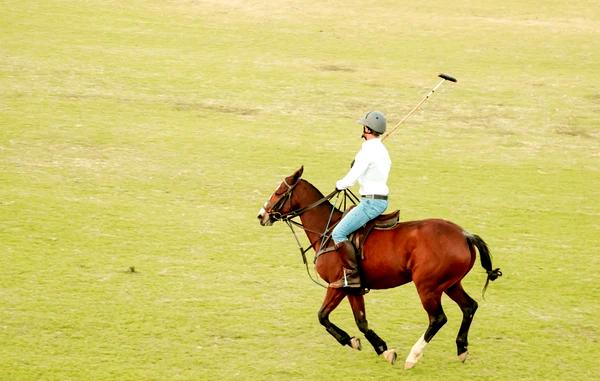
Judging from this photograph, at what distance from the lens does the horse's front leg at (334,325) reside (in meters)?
11.6

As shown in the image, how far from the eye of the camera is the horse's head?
12.1 meters

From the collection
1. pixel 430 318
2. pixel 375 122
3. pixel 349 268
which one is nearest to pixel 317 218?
pixel 349 268

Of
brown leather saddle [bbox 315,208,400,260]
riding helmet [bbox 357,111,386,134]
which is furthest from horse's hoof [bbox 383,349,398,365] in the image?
riding helmet [bbox 357,111,386,134]

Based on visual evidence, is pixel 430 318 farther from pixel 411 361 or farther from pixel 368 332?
pixel 368 332

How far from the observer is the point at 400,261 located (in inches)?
449

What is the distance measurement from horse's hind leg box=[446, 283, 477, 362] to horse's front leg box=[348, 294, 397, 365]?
79 centimetres

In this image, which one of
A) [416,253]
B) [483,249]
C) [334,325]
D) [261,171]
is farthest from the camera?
[261,171]

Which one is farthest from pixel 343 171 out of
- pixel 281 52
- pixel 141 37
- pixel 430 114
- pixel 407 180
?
pixel 141 37

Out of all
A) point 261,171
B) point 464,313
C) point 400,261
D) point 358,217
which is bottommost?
point 261,171

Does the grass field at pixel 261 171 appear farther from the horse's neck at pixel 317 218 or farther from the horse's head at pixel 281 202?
the horse's head at pixel 281 202

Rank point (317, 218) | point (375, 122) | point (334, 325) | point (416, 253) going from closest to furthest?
1. point (416, 253)
2. point (375, 122)
3. point (334, 325)
4. point (317, 218)

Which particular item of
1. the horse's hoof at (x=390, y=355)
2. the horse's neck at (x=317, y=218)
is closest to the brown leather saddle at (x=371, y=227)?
the horse's neck at (x=317, y=218)

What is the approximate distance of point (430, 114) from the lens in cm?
2350

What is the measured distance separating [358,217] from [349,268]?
1.98 feet
